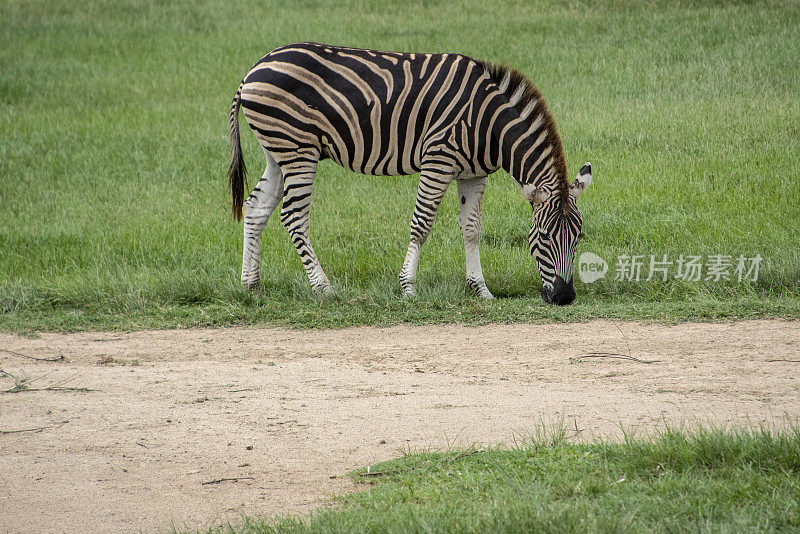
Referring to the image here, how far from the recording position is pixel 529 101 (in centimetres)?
786

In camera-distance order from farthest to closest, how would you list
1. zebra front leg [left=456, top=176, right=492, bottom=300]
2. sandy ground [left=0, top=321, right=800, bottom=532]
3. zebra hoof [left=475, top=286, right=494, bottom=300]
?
zebra front leg [left=456, top=176, right=492, bottom=300], zebra hoof [left=475, top=286, right=494, bottom=300], sandy ground [left=0, top=321, right=800, bottom=532]

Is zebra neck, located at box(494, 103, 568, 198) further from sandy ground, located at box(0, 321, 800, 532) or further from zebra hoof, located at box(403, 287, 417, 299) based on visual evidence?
sandy ground, located at box(0, 321, 800, 532)

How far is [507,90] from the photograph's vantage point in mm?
7926

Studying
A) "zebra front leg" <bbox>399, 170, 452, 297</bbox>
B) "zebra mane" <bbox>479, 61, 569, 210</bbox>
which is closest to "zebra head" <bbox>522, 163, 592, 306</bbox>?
"zebra mane" <bbox>479, 61, 569, 210</bbox>

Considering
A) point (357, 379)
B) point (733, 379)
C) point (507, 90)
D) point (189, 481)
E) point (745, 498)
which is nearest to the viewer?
point (745, 498)

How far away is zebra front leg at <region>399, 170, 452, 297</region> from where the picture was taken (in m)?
7.93

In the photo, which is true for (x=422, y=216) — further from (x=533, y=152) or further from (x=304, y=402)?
(x=304, y=402)

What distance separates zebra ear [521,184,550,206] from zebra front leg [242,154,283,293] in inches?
99.7

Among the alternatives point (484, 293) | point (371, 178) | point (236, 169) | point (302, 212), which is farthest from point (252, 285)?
point (371, 178)

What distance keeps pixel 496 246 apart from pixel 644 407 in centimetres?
477

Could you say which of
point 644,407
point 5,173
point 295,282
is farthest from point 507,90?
point 5,173

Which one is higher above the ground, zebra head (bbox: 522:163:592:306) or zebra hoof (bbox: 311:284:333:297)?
zebra head (bbox: 522:163:592:306)

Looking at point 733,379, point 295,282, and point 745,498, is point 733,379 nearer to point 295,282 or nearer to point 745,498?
point 745,498

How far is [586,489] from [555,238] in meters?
4.08
